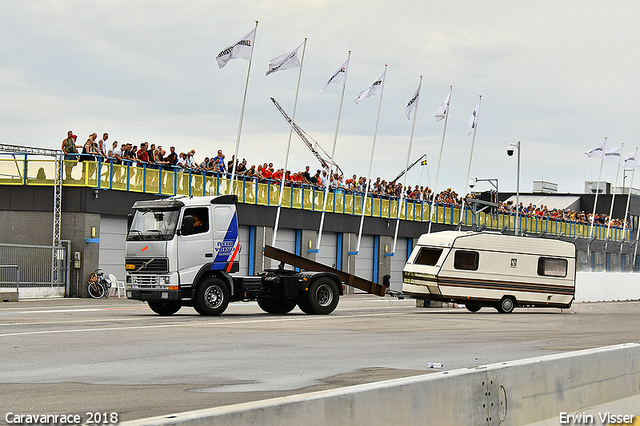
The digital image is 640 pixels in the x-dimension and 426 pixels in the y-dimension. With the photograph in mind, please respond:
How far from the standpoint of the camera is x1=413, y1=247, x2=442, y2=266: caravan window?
28250mm

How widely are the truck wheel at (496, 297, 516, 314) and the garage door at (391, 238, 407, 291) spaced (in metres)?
22.8

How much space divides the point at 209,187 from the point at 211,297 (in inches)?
616

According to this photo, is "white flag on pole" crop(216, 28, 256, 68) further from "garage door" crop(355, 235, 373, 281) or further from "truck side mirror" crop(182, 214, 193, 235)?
"garage door" crop(355, 235, 373, 281)

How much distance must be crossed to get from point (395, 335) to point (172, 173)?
784 inches

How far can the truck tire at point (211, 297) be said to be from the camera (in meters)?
21.4

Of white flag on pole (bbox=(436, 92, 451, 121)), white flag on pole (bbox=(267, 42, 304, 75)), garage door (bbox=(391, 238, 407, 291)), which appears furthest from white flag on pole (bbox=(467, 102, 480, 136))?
white flag on pole (bbox=(267, 42, 304, 75))

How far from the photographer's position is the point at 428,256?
28547 millimetres

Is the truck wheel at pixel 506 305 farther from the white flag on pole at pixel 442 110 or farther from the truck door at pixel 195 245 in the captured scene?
the white flag on pole at pixel 442 110

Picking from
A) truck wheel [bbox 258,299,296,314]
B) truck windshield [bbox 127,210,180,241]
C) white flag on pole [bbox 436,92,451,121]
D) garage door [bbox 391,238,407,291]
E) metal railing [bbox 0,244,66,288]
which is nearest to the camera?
truck windshield [bbox 127,210,180,241]

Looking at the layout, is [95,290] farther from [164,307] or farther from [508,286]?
[508,286]

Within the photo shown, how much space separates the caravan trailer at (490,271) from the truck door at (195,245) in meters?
9.39

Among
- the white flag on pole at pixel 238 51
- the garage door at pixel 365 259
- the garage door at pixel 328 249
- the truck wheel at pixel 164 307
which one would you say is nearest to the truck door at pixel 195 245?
the truck wheel at pixel 164 307

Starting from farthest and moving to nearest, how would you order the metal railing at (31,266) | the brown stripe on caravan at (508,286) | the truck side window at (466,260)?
the metal railing at (31,266) < the truck side window at (466,260) < the brown stripe on caravan at (508,286)

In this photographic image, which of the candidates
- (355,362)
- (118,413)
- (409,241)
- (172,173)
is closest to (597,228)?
(409,241)
